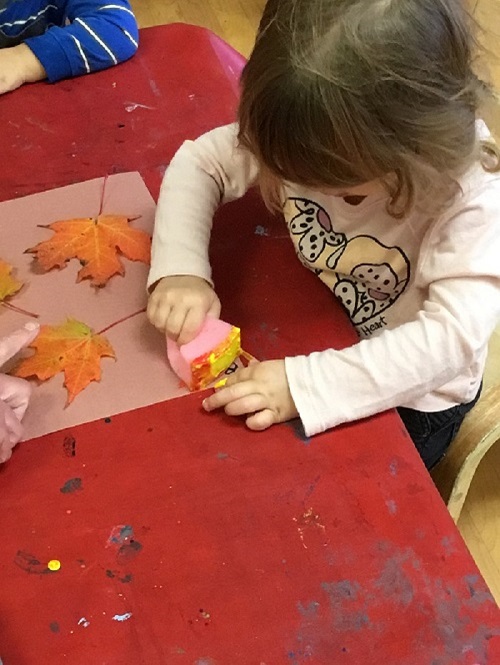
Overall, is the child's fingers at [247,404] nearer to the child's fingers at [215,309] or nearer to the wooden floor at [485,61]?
the child's fingers at [215,309]

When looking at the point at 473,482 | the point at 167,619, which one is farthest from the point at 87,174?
the point at 473,482

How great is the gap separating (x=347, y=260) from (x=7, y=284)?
0.32 metres

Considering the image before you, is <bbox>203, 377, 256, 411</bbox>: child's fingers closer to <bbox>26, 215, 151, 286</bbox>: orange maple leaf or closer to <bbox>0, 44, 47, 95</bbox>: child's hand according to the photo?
<bbox>26, 215, 151, 286</bbox>: orange maple leaf

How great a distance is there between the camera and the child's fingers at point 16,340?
25.0 inches

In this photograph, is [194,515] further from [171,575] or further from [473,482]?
[473,482]

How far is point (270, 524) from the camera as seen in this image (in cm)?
57

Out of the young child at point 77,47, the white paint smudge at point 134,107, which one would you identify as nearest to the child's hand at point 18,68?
the young child at point 77,47

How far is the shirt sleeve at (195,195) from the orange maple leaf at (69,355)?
79 mm

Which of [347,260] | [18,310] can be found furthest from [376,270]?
[18,310]

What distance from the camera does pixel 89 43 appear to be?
93 cm

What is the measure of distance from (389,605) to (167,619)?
0.48 feet

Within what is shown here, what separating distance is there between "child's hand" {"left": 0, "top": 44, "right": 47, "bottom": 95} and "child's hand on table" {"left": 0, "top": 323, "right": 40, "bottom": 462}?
1.30 ft

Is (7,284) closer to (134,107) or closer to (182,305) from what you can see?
(182,305)

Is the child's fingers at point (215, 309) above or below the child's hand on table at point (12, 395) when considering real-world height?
above
